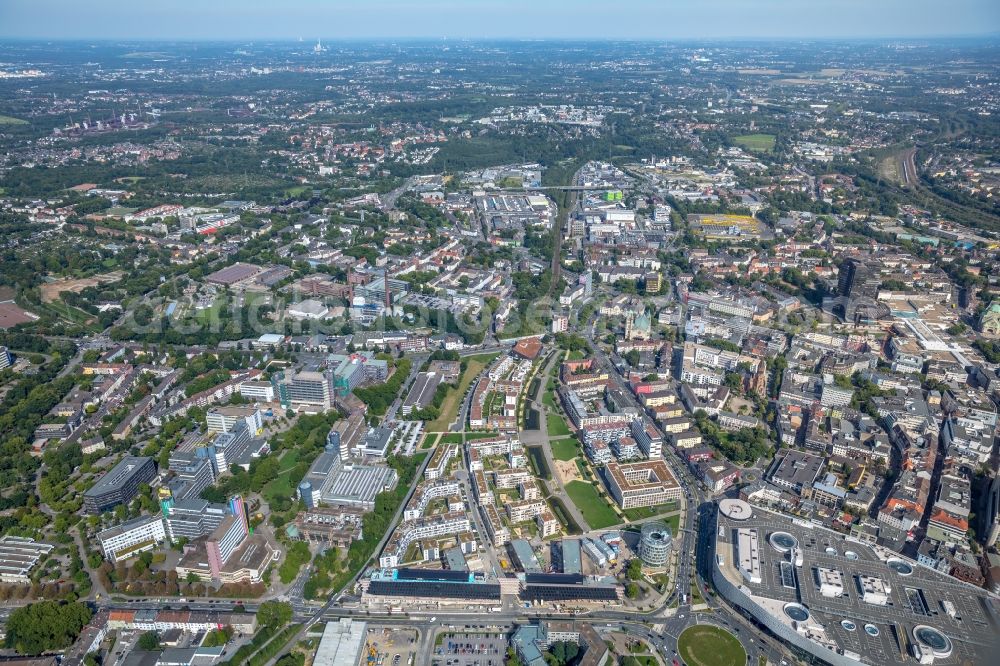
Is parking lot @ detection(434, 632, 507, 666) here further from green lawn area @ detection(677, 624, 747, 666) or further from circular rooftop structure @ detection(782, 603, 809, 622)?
circular rooftop structure @ detection(782, 603, 809, 622)

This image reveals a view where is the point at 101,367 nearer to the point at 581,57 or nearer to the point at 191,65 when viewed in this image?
the point at 191,65

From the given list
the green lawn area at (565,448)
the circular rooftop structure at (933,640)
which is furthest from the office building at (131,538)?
the circular rooftop structure at (933,640)

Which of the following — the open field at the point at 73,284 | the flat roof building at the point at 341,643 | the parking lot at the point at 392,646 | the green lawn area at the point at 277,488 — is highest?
the open field at the point at 73,284

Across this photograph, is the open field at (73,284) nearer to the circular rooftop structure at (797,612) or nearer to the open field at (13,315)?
the open field at (13,315)

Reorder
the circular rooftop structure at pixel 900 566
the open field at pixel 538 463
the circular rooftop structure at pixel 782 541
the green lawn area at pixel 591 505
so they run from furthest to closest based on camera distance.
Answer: the open field at pixel 538 463 < the green lawn area at pixel 591 505 < the circular rooftop structure at pixel 782 541 < the circular rooftop structure at pixel 900 566

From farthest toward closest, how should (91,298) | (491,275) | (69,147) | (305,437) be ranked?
(69,147), (491,275), (91,298), (305,437)

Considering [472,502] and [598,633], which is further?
[472,502]

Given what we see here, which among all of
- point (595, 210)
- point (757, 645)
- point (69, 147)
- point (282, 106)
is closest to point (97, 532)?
point (757, 645)
